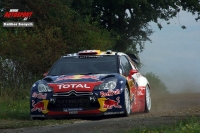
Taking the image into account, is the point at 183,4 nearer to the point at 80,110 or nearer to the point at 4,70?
the point at 4,70

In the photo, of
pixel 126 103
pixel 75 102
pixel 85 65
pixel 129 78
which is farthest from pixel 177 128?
pixel 85 65

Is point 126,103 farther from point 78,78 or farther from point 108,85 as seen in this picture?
point 78,78

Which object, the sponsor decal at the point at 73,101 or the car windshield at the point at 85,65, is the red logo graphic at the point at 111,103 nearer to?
the sponsor decal at the point at 73,101

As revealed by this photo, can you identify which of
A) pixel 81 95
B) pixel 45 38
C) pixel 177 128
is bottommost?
pixel 177 128

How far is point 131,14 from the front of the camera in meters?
43.4

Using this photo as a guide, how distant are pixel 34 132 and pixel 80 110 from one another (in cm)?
304

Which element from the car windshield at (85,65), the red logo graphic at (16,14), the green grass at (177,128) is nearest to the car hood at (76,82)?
the car windshield at (85,65)

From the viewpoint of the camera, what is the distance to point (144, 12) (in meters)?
42.6

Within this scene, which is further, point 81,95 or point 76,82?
point 76,82

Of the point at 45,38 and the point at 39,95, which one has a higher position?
the point at 45,38

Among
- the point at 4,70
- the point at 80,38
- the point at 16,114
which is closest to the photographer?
the point at 16,114

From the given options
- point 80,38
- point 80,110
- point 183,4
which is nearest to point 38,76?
point 80,38

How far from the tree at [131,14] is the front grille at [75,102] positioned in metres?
26.2

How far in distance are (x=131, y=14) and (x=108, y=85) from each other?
29540mm
